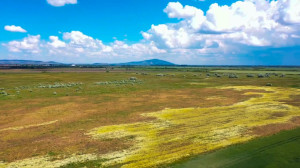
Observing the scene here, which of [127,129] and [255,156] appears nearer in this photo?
[255,156]

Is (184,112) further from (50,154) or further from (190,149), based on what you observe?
(50,154)

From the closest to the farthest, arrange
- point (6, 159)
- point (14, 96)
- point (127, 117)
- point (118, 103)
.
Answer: point (6, 159)
point (127, 117)
point (118, 103)
point (14, 96)

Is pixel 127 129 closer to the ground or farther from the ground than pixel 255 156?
closer to the ground

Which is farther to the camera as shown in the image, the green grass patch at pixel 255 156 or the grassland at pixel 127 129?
the grassland at pixel 127 129

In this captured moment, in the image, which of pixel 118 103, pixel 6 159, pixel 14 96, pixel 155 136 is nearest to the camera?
pixel 6 159

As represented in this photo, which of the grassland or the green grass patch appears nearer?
the green grass patch

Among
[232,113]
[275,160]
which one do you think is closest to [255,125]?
[232,113]

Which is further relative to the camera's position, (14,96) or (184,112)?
(14,96)

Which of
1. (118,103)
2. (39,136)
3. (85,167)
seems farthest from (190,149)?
(118,103)

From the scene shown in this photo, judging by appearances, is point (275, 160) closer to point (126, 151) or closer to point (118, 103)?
point (126, 151)
